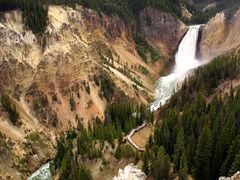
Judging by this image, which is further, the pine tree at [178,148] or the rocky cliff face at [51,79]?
the rocky cliff face at [51,79]

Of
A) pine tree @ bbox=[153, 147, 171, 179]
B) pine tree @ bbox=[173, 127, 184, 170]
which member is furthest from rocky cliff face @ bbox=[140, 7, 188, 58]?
pine tree @ bbox=[153, 147, 171, 179]

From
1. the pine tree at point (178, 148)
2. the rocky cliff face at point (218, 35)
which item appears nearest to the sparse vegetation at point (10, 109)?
the pine tree at point (178, 148)

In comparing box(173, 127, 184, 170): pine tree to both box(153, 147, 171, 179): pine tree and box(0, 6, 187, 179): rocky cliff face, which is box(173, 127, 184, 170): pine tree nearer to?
box(153, 147, 171, 179): pine tree

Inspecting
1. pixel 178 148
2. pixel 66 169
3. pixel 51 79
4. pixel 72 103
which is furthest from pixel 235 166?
Answer: pixel 51 79

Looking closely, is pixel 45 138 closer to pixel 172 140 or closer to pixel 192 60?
pixel 172 140

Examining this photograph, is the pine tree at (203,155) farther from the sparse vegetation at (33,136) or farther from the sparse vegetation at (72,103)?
the sparse vegetation at (72,103)

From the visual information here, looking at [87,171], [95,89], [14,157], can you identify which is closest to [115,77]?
[95,89]
